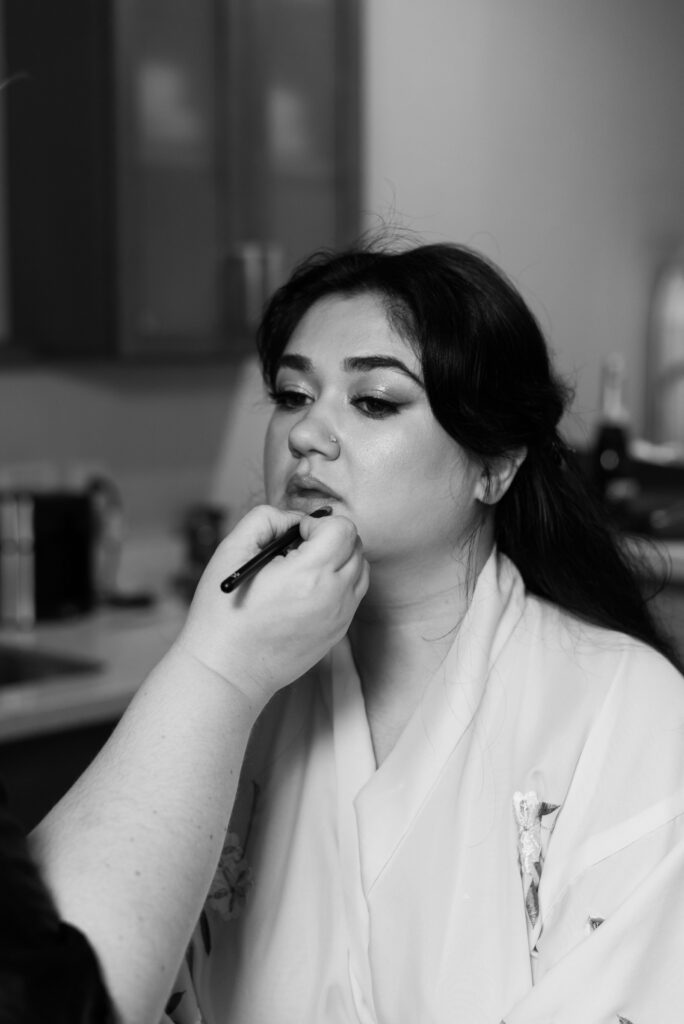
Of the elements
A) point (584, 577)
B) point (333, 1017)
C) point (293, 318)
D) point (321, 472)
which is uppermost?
point (293, 318)

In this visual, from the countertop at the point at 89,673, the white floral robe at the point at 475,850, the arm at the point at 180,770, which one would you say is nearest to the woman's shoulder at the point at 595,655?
the white floral robe at the point at 475,850

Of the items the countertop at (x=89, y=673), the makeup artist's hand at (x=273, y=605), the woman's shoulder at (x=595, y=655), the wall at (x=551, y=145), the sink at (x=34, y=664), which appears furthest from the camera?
the wall at (x=551, y=145)

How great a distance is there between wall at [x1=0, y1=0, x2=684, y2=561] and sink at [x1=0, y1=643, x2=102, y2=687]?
57 centimetres

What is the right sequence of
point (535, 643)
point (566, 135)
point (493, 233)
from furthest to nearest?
point (566, 135) < point (493, 233) < point (535, 643)

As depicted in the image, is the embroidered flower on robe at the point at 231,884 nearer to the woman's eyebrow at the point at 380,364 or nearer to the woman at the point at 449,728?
the woman at the point at 449,728

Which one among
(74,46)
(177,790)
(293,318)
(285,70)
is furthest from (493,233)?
(177,790)

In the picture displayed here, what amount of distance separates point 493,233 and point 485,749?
3133 mm

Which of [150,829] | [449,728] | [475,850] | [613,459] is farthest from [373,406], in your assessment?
[613,459]

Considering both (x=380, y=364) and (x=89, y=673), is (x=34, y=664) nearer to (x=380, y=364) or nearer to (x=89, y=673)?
(x=89, y=673)

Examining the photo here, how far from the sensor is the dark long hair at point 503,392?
133cm

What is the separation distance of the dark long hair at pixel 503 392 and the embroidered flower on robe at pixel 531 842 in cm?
22

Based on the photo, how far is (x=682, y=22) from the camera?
16.2ft

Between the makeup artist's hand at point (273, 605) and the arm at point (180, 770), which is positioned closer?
the arm at point (180, 770)

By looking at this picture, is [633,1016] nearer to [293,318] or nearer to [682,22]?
[293,318]
